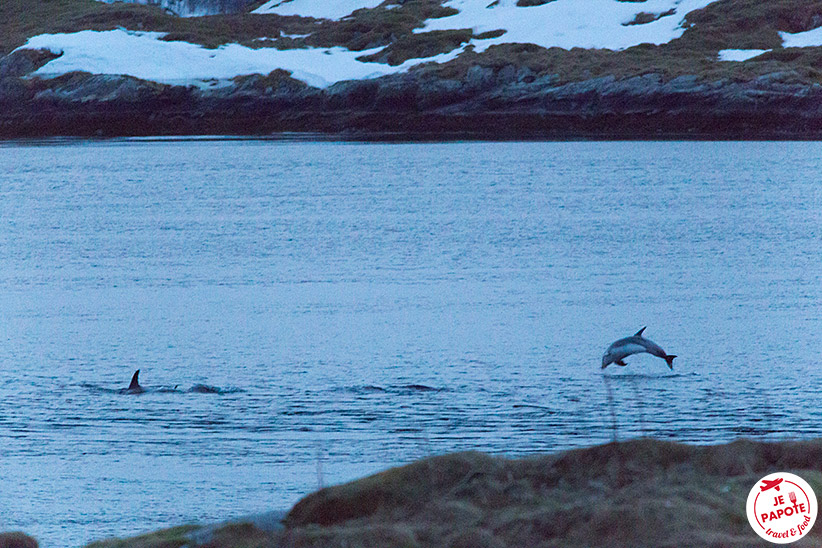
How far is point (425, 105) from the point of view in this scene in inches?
3327

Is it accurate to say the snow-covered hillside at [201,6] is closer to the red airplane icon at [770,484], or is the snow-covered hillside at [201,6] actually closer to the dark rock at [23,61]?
the dark rock at [23,61]

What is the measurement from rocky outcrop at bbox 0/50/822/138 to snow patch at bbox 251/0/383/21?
29693 mm

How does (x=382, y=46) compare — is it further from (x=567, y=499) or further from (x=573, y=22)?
(x=567, y=499)

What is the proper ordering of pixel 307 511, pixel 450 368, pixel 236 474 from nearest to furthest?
pixel 307 511 → pixel 236 474 → pixel 450 368

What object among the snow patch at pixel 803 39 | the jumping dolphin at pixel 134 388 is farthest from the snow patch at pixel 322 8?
the jumping dolphin at pixel 134 388

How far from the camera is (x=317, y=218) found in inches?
1503

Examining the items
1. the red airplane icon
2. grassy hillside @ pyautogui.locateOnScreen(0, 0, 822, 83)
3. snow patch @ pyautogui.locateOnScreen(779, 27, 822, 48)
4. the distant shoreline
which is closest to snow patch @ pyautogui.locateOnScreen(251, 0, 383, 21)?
grassy hillside @ pyautogui.locateOnScreen(0, 0, 822, 83)

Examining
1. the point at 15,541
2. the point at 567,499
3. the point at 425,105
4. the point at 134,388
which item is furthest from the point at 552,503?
the point at 425,105

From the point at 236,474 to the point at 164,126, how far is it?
84.0m

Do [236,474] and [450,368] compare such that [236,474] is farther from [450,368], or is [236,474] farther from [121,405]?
[450,368]

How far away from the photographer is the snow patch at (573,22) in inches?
3639

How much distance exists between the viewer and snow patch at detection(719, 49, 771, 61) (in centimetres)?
8250

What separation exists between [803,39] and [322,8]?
2074 inches

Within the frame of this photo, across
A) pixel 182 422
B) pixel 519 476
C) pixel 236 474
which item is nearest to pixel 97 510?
pixel 236 474
